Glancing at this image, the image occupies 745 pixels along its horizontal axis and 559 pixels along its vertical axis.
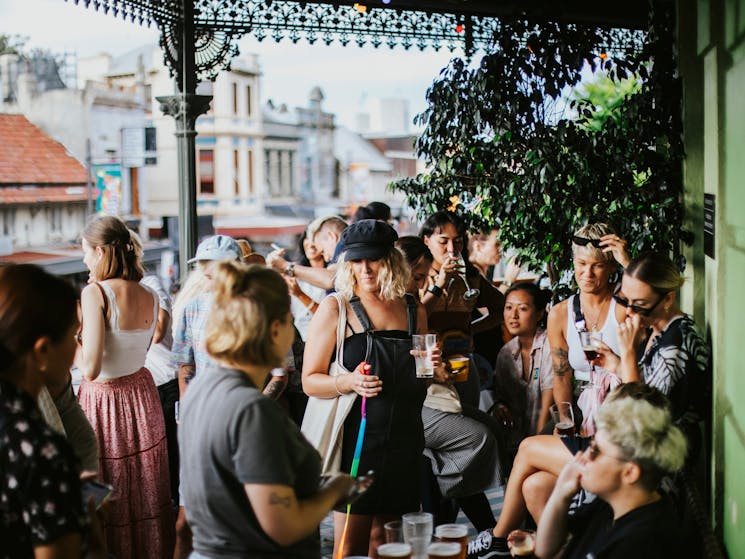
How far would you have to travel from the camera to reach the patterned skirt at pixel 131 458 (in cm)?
404

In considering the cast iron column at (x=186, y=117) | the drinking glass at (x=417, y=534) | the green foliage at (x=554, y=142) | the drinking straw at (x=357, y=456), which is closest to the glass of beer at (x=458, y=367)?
the drinking straw at (x=357, y=456)

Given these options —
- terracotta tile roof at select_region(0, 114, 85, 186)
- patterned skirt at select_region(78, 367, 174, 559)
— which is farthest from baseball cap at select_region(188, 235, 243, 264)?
terracotta tile roof at select_region(0, 114, 85, 186)

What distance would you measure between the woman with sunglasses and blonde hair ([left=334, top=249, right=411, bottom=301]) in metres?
0.78

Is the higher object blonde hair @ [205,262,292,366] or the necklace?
blonde hair @ [205,262,292,366]

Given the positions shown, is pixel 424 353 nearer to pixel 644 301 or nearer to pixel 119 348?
pixel 644 301

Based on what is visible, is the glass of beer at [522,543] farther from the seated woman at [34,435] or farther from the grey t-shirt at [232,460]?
the seated woman at [34,435]

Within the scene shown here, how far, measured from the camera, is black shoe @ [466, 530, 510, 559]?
3539 mm

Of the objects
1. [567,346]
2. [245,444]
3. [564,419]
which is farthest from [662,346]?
[245,444]

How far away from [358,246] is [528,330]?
69.5 inches

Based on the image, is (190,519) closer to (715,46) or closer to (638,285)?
(638,285)

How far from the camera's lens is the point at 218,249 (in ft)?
14.7

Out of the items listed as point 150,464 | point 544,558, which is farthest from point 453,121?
point 544,558

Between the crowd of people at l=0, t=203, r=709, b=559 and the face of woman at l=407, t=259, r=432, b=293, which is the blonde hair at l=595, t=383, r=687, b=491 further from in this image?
the face of woman at l=407, t=259, r=432, b=293

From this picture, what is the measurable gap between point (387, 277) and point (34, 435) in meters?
1.79
